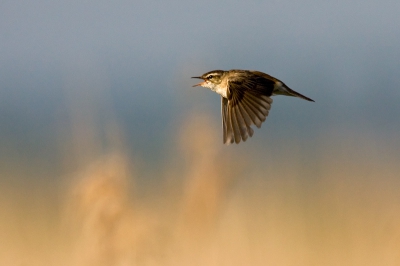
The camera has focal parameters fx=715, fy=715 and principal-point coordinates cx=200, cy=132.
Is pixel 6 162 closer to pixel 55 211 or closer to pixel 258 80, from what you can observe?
pixel 55 211

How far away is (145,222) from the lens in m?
2.23

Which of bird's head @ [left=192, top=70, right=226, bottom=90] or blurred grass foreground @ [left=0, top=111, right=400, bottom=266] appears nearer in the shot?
blurred grass foreground @ [left=0, top=111, right=400, bottom=266]

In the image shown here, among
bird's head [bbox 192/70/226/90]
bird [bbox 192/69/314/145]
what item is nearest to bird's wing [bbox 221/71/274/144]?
bird [bbox 192/69/314/145]

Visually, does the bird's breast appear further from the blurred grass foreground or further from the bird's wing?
the blurred grass foreground

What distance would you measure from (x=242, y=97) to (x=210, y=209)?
46.8 inches

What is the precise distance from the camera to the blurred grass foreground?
213cm

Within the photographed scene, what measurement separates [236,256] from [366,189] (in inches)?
30.3

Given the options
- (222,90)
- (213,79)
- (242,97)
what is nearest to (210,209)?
(242,97)

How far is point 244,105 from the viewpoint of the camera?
3.22m

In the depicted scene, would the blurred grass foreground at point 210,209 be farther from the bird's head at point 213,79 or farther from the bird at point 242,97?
the bird's head at point 213,79

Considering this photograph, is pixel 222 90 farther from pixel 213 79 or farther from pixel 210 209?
pixel 210 209

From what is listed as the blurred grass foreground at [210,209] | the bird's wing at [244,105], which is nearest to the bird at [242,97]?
the bird's wing at [244,105]

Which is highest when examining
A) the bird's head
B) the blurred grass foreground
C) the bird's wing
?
the bird's head

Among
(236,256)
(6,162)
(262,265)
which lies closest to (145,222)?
→ (236,256)
